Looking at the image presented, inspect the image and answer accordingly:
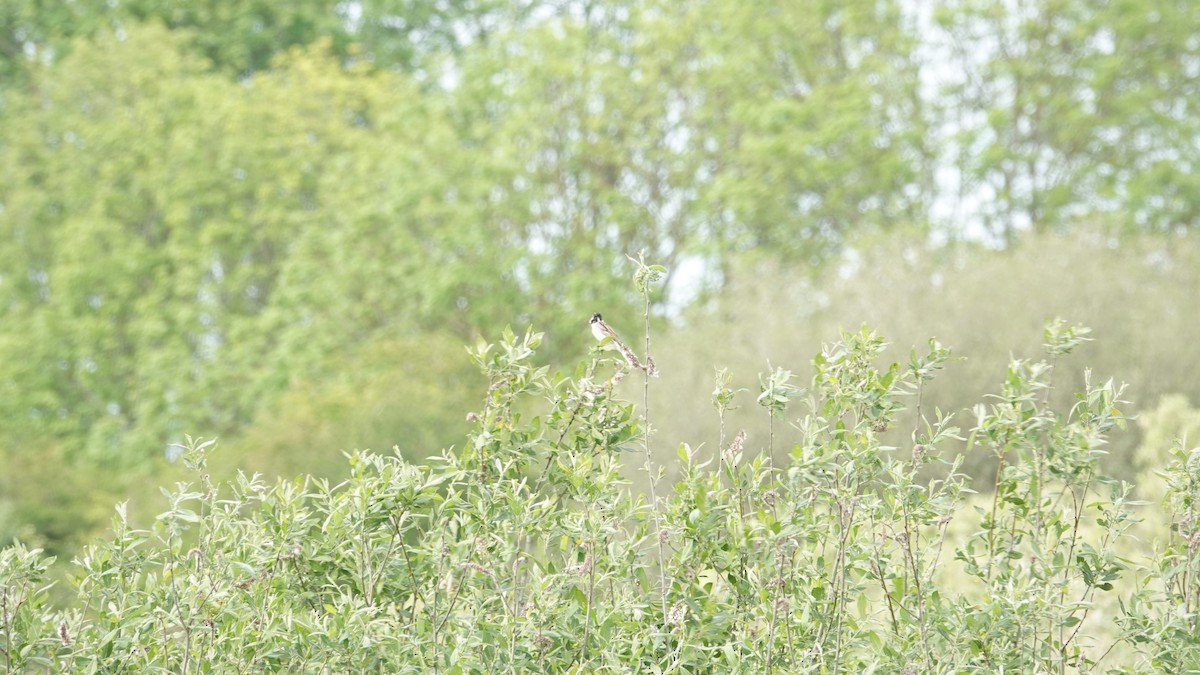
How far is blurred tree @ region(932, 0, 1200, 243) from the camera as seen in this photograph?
2250 centimetres

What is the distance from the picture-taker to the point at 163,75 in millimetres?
31562

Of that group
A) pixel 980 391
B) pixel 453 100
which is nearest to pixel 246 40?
pixel 453 100

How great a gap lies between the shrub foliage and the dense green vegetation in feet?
33.6

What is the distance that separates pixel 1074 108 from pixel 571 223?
7618 mm

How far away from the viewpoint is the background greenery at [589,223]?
1888cm

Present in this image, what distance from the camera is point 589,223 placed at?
24094mm

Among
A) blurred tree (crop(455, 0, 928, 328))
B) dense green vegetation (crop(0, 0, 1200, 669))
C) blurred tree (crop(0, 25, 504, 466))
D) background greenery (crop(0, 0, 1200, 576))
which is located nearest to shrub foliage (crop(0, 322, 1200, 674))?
dense green vegetation (crop(0, 0, 1200, 669))

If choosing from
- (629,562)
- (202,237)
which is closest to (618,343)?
(629,562)

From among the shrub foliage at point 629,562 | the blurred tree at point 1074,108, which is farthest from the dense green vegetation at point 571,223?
the shrub foliage at point 629,562

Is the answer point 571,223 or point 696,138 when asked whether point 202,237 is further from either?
point 696,138

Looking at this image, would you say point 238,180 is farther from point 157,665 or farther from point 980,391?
point 157,665

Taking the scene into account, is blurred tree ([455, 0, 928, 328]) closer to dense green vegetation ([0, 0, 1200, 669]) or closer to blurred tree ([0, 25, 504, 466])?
dense green vegetation ([0, 0, 1200, 669])

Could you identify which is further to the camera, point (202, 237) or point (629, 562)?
point (202, 237)

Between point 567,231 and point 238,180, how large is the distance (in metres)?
8.09
